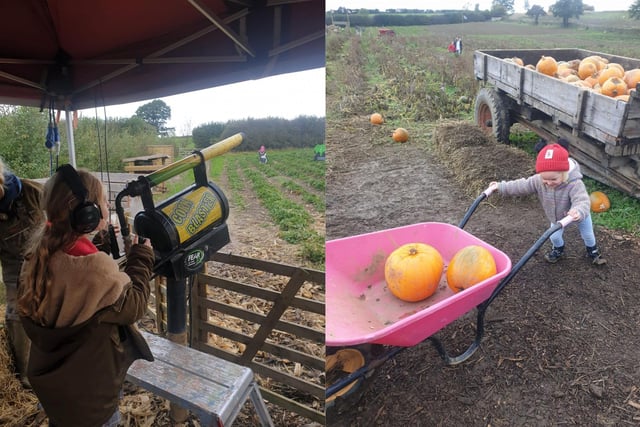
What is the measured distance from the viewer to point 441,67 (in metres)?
1.58

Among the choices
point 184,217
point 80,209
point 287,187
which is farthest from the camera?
point 287,187

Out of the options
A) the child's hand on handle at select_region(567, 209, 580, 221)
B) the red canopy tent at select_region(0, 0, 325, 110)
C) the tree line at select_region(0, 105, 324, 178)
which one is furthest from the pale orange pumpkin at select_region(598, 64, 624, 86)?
the tree line at select_region(0, 105, 324, 178)

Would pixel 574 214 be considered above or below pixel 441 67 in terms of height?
below

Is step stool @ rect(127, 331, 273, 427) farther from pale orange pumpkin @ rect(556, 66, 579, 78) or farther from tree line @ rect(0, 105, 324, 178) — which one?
pale orange pumpkin @ rect(556, 66, 579, 78)

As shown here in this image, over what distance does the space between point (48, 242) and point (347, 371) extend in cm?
87

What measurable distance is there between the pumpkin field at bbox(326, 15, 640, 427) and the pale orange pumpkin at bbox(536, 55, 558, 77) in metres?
0.06

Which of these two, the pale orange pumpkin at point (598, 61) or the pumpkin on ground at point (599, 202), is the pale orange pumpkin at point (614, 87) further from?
the pumpkin on ground at point (599, 202)

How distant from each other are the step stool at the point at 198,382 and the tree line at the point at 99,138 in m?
0.56

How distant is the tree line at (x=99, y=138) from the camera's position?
1282mm

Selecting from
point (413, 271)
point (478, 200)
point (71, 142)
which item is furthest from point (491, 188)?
point (71, 142)

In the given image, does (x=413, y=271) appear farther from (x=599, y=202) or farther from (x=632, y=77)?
(x=632, y=77)

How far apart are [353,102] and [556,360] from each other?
40.9 inches

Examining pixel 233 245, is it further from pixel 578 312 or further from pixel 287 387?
pixel 578 312

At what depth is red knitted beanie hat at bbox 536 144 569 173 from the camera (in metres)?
1.49
